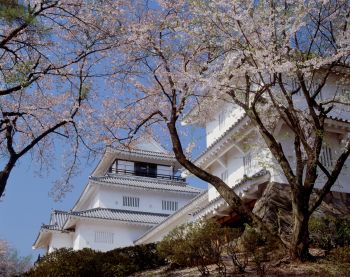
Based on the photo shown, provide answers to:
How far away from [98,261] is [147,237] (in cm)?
1779

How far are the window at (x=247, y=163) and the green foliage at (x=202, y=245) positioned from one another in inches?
278

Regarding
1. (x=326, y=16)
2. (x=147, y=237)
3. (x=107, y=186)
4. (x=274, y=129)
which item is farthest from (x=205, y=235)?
(x=107, y=186)

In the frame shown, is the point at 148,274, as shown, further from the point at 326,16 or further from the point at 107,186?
the point at 107,186

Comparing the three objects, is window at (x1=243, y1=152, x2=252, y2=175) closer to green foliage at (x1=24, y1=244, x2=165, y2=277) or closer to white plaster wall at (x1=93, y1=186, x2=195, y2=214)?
green foliage at (x1=24, y1=244, x2=165, y2=277)

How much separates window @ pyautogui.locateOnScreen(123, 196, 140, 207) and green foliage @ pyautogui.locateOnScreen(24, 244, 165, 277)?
20520 mm

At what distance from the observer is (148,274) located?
42.5ft

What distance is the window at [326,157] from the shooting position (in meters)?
17.6

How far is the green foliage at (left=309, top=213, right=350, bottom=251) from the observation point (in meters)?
12.2

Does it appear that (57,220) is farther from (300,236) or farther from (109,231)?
(300,236)

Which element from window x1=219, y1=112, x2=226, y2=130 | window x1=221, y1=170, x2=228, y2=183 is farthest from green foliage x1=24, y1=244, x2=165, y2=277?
window x1=219, y1=112, x2=226, y2=130

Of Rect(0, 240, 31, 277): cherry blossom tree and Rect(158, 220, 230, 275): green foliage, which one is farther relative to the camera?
Rect(0, 240, 31, 277): cherry blossom tree

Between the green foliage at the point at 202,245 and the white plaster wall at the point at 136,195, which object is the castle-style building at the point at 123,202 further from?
the green foliage at the point at 202,245

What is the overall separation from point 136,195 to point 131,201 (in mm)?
593

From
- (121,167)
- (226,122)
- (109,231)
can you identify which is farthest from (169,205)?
(226,122)
